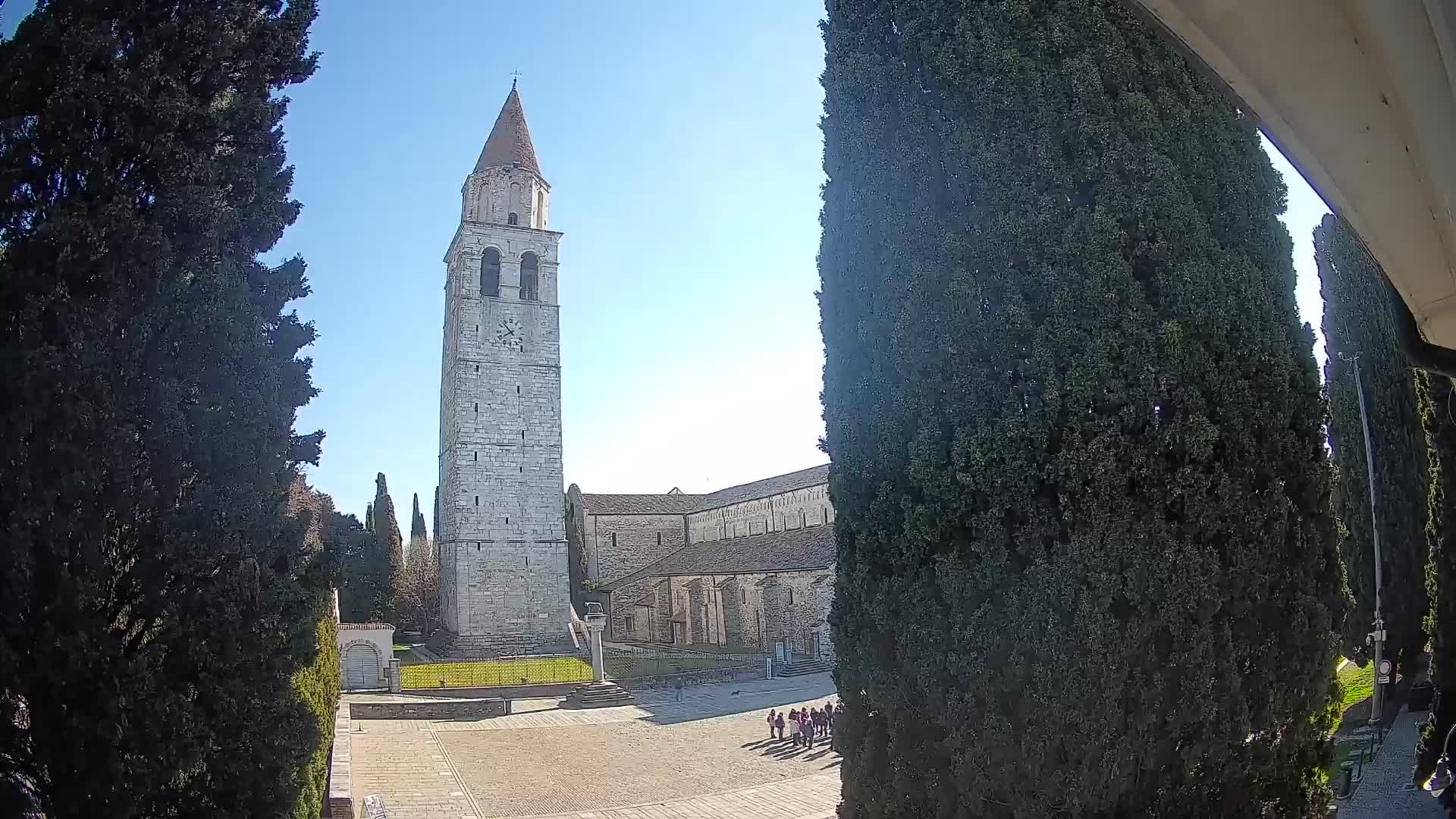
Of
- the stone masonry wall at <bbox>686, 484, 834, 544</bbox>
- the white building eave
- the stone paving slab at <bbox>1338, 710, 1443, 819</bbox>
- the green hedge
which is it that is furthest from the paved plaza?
the stone masonry wall at <bbox>686, 484, 834, 544</bbox>

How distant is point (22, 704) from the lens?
5.07 m

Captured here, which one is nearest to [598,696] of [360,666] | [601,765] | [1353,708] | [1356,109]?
[360,666]

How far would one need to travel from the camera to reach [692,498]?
51.3m

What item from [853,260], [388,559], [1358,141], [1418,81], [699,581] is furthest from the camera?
[388,559]

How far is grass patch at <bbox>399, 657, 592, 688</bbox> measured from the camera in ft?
89.2

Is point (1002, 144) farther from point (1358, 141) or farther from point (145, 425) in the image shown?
point (145, 425)

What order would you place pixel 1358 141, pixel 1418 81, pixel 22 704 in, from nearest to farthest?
pixel 1418 81 < pixel 1358 141 < pixel 22 704

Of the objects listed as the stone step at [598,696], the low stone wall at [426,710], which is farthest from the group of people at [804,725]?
the low stone wall at [426,710]

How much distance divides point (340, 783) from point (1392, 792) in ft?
42.2

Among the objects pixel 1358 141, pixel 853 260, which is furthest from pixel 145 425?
pixel 1358 141

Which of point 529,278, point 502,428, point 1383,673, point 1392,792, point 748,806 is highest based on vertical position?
point 529,278

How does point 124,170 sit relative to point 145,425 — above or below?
above

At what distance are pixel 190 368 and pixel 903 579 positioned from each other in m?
4.59

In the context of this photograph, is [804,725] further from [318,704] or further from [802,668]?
[802,668]
